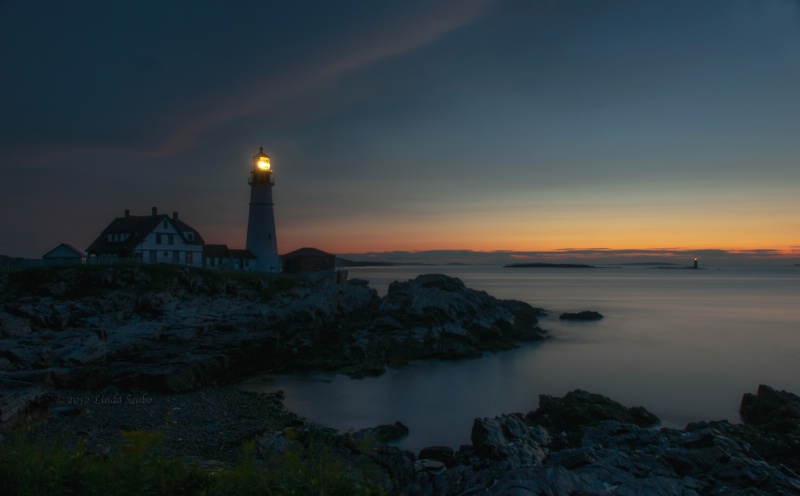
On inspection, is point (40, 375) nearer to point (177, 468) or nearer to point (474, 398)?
point (177, 468)

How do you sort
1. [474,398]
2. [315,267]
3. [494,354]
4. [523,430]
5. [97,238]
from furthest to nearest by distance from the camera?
[315,267], [97,238], [494,354], [474,398], [523,430]

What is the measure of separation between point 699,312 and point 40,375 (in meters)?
58.2

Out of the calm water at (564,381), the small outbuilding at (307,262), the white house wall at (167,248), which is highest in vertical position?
the white house wall at (167,248)

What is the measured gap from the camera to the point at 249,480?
559 centimetres

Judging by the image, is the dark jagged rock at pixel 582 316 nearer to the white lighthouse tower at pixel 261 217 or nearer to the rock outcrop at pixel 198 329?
the rock outcrop at pixel 198 329

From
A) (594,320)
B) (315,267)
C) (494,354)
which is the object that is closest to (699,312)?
(594,320)

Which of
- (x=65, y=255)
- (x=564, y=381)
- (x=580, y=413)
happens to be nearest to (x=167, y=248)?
(x=65, y=255)

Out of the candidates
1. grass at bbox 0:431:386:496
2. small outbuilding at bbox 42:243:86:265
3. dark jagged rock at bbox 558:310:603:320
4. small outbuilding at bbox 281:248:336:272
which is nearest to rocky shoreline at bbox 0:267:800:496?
grass at bbox 0:431:386:496

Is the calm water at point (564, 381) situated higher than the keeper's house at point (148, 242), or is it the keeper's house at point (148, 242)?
the keeper's house at point (148, 242)

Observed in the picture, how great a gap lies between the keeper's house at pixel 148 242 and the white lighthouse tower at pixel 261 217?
483 cm

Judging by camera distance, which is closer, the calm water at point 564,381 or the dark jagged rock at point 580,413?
the dark jagged rock at point 580,413

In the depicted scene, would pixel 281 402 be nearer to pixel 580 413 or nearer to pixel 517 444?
pixel 517 444

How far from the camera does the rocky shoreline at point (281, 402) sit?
339 inches

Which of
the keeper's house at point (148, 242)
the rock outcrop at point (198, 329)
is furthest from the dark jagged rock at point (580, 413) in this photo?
the keeper's house at point (148, 242)
